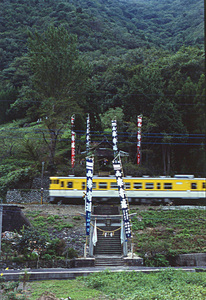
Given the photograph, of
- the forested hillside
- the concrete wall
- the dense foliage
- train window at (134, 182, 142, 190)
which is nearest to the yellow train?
train window at (134, 182, 142, 190)

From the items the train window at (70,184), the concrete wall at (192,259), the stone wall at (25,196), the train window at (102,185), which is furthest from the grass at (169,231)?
the stone wall at (25,196)

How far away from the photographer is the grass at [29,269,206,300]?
539cm

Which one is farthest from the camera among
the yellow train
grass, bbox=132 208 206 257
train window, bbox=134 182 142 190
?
train window, bbox=134 182 142 190

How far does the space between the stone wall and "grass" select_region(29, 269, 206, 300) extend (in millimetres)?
5745

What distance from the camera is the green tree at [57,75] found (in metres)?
14.5

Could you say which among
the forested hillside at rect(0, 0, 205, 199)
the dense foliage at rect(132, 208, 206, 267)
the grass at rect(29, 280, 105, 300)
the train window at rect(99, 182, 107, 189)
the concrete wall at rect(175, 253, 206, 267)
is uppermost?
the forested hillside at rect(0, 0, 205, 199)

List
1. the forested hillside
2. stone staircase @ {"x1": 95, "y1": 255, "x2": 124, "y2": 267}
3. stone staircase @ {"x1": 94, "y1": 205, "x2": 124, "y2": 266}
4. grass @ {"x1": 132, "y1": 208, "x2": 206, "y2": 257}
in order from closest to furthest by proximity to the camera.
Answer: stone staircase @ {"x1": 95, "y1": 255, "x2": 124, "y2": 267} < stone staircase @ {"x1": 94, "y1": 205, "x2": 124, "y2": 266} < grass @ {"x1": 132, "y1": 208, "x2": 206, "y2": 257} < the forested hillside

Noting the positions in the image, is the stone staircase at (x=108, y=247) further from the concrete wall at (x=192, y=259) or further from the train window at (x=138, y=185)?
the train window at (x=138, y=185)

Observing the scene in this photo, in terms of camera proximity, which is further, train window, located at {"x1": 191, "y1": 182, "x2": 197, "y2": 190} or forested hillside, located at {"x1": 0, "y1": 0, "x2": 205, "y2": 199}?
forested hillside, located at {"x1": 0, "y1": 0, "x2": 205, "y2": 199}

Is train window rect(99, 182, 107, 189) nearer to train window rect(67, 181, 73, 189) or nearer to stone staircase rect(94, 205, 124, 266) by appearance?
train window rect(67, 181, 73, 189)

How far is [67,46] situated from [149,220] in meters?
9.43

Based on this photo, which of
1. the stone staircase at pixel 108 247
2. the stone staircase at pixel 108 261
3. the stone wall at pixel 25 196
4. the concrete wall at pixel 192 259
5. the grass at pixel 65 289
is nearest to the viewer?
the grass at pixel 65 289

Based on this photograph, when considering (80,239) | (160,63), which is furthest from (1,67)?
(80,239)

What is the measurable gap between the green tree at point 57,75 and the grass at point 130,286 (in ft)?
27.2
